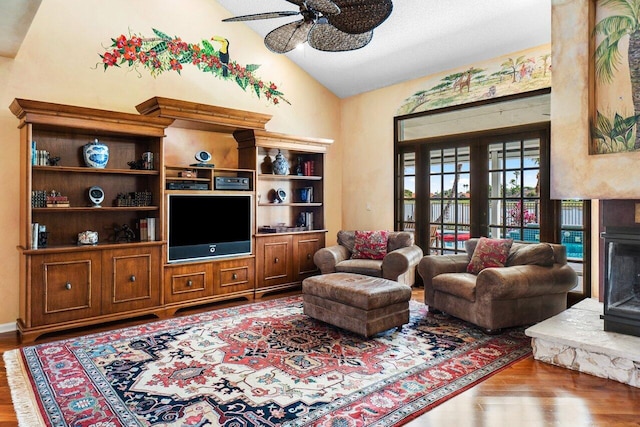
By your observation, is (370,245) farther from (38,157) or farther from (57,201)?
(38,157)

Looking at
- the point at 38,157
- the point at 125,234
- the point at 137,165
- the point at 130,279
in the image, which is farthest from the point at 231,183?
the point at 38,157

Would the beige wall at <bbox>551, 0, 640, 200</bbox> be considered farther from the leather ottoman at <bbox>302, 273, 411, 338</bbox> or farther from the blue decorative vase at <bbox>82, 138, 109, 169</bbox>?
the blue decorative vase at <bbox>82, 138, 109, 169</bbox>

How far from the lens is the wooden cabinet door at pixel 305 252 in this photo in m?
5.78

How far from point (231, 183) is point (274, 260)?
1209mm

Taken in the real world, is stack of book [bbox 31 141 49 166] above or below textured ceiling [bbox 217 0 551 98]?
below

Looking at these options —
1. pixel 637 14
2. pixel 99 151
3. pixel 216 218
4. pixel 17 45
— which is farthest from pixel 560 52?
pixel 17 45

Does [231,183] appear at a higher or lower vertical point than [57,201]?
higher

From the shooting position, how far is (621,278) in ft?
10.4

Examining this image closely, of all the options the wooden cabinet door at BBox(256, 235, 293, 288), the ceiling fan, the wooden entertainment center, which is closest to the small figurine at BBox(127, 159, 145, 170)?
the wooden entertainment center

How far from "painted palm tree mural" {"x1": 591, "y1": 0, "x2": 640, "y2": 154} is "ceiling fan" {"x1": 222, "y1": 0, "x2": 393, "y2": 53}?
180 centimetres

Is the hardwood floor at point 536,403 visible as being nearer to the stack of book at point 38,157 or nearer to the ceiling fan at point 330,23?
the stack of book at point 38,157

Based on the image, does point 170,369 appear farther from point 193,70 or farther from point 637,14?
point 637,14

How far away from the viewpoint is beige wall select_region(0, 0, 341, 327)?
4.02 meters

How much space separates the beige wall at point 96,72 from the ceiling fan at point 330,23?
7.33ft
